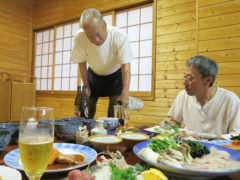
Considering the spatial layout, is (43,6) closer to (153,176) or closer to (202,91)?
(202,91)

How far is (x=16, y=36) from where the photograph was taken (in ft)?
17.2

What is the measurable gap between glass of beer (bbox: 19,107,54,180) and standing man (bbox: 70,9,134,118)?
150cm

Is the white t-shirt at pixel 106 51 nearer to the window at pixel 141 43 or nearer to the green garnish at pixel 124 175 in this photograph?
the window at pixel 141 43

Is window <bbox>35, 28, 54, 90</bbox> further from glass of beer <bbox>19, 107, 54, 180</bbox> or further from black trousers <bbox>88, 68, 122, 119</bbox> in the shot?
glass of beer <bbox>19, 107, 54, 180</bbox>

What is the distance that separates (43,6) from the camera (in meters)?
5.28

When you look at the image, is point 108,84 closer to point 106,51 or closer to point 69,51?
point 106,51

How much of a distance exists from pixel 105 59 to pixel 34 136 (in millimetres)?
1831

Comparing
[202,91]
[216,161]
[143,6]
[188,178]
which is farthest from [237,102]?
[143,6]

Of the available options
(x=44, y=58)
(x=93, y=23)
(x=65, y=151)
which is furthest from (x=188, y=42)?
(x=44, y=58)

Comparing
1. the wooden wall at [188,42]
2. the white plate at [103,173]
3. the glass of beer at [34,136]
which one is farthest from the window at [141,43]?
the glass of beer at [34,136]

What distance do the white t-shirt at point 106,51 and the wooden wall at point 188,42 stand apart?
4.48ft

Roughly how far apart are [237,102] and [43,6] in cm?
549

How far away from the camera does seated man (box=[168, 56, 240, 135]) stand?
5.04 feet

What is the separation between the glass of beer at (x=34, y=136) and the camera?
0.39m
